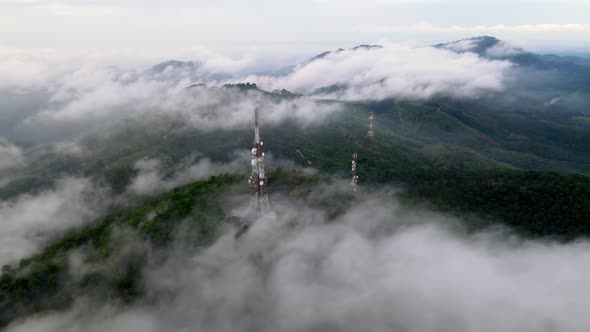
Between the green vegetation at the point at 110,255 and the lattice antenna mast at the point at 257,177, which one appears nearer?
the green vegetation at the point at 110,255

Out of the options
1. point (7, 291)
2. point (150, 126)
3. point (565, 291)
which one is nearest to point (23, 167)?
point (150, 126)

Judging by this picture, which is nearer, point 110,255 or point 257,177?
point 110,255

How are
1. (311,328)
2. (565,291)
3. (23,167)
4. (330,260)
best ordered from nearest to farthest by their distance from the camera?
(311,328) → (565,291) → (330,260) → (23,167)

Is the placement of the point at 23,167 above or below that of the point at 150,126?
below

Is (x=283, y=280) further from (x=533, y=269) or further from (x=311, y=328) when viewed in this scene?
(x=533, y=269)

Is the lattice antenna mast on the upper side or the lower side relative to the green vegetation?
upper

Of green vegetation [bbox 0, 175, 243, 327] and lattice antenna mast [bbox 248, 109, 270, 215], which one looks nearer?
green vegetation [bbox 0, 175, 243, 327]

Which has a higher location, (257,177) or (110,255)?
(257,177)

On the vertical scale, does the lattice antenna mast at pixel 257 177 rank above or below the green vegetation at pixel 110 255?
above
